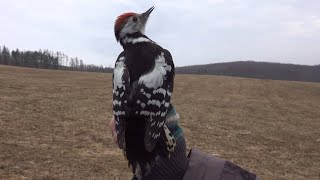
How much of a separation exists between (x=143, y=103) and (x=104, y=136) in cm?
1572

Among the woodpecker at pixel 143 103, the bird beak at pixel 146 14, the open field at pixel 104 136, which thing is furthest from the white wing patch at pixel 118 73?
the open field at pixel 104 136

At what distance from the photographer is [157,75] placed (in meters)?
2.71

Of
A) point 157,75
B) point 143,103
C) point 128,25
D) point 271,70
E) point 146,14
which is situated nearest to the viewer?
point 143,103

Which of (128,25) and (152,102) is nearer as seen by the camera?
(152,102)

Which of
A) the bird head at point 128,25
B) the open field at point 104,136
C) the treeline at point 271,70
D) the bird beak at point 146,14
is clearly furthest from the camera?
the treeline at point 271,70

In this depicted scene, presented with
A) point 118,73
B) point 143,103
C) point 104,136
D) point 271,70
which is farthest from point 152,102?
point 271,70

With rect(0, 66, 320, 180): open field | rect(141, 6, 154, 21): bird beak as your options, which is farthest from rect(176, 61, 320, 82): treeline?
rect(141, 6, 154, 21): bird beak

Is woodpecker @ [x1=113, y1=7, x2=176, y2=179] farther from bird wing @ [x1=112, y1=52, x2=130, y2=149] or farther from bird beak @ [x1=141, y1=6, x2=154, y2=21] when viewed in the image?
bird beak @ [x1=141, y1=6, x2=154, y2=21]

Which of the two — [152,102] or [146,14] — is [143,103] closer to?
[152,102]

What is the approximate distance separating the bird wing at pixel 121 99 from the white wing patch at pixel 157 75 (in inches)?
4.1

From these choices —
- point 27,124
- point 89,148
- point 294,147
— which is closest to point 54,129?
point 27,124

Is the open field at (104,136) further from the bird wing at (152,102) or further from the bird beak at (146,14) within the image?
the bird wing at (152,102)

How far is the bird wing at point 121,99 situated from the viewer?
266 cm

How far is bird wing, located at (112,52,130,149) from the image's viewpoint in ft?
8.74
